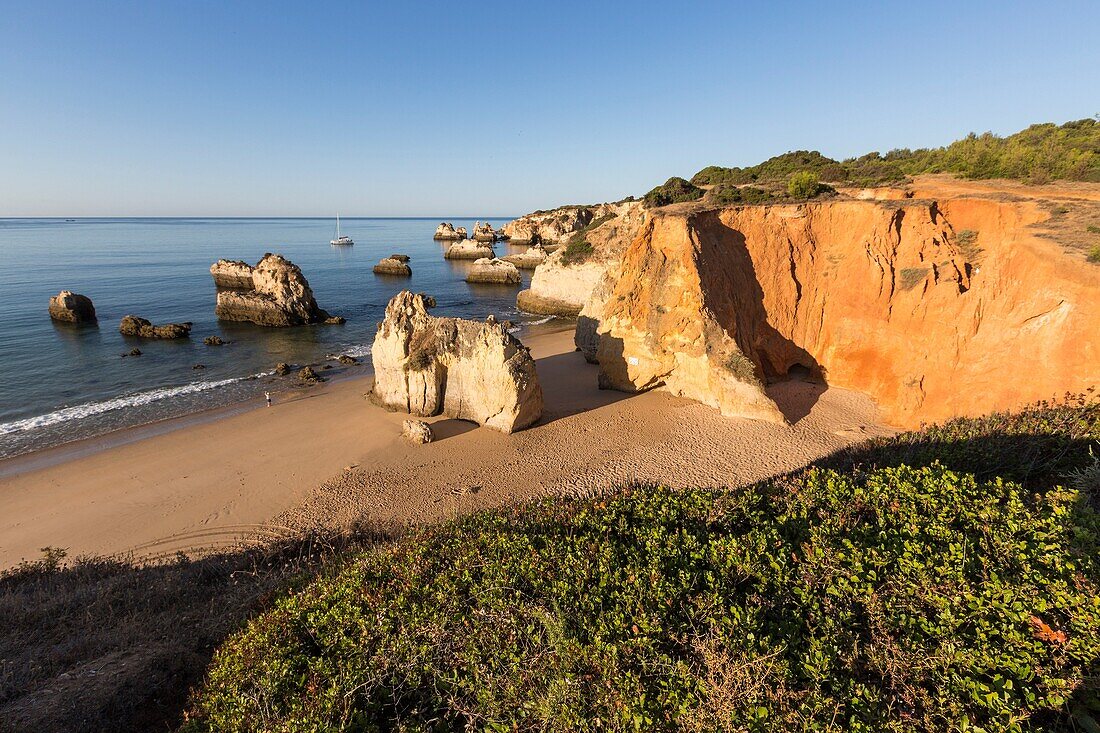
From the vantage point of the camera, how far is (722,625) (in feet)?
12.2

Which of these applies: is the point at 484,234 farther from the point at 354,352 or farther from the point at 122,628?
the point at 122,628

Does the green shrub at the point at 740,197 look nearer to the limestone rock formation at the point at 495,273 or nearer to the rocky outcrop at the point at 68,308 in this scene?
the limestone rock formation at the point at 495,273

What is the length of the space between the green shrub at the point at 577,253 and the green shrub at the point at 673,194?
6468 mm

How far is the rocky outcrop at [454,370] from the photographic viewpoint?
16.1m

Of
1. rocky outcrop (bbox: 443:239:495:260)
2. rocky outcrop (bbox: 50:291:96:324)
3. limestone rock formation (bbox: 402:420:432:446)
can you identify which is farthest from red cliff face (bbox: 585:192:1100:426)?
rocky outcrop (bbox: 443:239:495:260)

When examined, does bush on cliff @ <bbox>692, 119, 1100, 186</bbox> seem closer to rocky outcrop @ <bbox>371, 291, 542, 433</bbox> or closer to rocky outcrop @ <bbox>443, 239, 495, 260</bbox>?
rocky outcrop @ <bbox>371, 291, 542, 433</bbox>

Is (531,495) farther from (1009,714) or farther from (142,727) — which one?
(1009,714)

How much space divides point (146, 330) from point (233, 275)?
60.1 feet

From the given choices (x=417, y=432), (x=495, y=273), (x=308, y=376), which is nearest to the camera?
(x=417, y=432)

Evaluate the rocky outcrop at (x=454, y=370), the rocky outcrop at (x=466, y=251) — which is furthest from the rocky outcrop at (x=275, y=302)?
the rocky outcrop at (x=466, y=251)

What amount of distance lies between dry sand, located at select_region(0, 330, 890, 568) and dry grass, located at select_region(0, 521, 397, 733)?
2.86m

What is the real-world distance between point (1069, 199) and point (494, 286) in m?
46.7

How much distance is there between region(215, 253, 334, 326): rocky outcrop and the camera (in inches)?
1437

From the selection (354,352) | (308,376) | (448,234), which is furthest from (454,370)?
(448,234)
